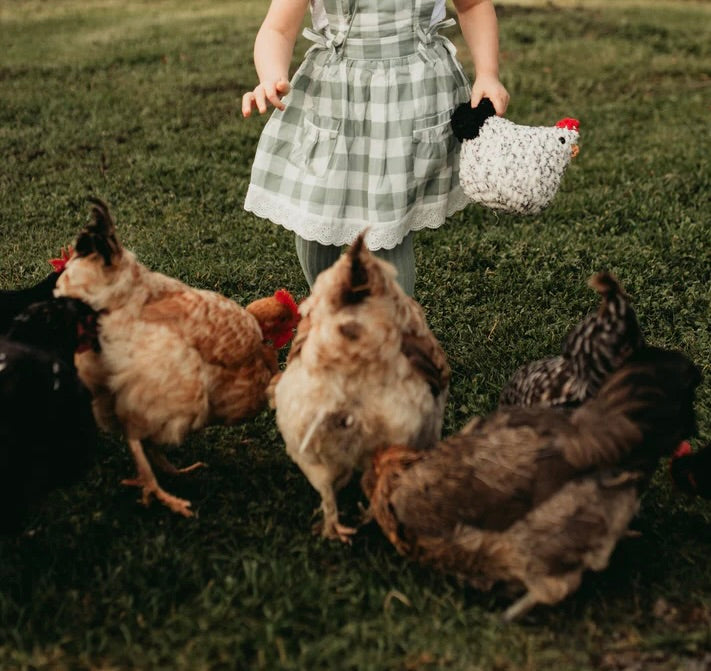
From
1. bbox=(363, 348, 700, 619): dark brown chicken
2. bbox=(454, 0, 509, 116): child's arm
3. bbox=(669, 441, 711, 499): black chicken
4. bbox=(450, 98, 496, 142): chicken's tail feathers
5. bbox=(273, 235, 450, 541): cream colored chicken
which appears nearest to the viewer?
bbox=(363, 348, 700, 619): dark brown chicken

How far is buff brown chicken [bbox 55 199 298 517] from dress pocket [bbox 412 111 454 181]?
963mm

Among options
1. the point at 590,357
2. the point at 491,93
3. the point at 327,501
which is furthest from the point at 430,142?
the point at 327,501

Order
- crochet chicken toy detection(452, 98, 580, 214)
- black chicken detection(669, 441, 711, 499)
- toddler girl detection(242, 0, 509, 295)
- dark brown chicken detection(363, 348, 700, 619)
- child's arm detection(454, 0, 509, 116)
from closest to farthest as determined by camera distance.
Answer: dark brown chicken detection(363, 348, 700, 619)
black chicken detection(669, 441, 711, 499)
crochet chicken toy detection(452, 98, 580, 214)
toddler girl detection(242, 0, 509, 295)
child's arm detection(454, 0, 509, 116)

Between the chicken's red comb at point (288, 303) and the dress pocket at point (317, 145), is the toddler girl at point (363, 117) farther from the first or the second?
the chicken's red comb at point (288, 303)

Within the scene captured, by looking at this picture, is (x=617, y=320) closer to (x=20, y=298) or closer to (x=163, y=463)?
(x=163, y=463)

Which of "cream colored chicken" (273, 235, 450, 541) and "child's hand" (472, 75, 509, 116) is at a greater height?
"child's hand" (472, 75, 509, 116)

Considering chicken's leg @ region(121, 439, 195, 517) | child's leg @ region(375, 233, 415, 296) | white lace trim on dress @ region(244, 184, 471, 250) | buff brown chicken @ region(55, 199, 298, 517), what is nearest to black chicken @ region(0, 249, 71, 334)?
buff brown chicken @ region(55, 199, 298, 517)

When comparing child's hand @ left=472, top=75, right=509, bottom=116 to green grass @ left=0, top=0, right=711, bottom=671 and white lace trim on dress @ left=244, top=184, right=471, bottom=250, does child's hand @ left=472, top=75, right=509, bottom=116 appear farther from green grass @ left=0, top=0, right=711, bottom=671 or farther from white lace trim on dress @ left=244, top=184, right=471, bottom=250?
green grass @ left=0, top=0, right=711, bottom=671

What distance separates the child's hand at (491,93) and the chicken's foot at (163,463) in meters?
1.84

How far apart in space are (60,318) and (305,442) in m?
0.91

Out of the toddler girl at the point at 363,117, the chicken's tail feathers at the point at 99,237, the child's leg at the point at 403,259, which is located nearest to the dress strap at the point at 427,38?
the toddler girl at the point at 363,117

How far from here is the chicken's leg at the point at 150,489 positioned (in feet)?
9.16

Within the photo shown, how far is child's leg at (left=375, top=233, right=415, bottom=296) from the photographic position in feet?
11.0

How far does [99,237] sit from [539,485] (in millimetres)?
1620
